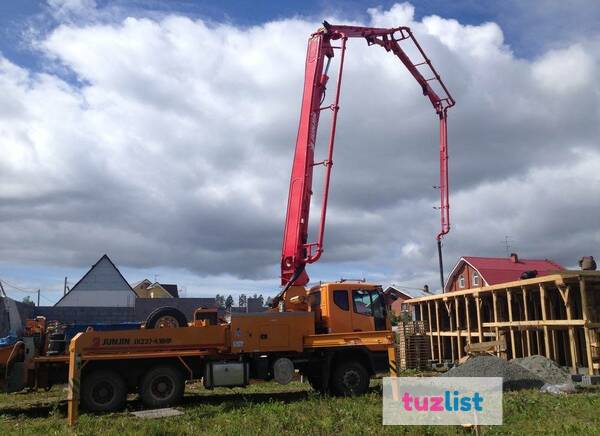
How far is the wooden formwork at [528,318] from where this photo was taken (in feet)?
58.3

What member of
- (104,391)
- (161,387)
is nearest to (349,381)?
(161,387)

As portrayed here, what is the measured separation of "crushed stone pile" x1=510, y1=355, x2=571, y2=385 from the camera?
1691 cm

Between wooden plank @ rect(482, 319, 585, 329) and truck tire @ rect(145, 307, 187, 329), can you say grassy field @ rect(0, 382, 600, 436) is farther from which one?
wooden plank @ rect(482, 319, 585, 329)

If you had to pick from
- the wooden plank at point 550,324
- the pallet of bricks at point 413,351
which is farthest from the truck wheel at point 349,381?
the pallet of bricks at point 413,351

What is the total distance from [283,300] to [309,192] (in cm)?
315

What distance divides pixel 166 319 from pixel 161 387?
5.66 feet

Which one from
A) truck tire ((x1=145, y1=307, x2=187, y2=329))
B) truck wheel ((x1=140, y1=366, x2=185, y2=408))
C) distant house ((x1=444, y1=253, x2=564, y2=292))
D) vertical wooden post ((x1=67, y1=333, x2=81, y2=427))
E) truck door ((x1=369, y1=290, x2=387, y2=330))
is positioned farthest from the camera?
distant house ((x1=444, y1=253, x2=564, y2=292))

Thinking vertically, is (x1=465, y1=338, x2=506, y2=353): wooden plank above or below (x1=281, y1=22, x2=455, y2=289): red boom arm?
below

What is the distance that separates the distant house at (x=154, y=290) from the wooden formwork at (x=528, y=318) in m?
47.9

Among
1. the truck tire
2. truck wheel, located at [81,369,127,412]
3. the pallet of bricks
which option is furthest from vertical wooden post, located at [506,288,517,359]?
truck wheel, located at [81,369,127,412]

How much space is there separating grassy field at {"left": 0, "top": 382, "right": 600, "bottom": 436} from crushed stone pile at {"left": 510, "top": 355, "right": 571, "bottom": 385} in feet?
8.71

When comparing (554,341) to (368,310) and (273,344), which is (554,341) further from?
(273,344)

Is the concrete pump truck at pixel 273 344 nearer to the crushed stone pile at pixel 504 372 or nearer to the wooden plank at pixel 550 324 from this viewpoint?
the crushed stone pile at pixel 504 372

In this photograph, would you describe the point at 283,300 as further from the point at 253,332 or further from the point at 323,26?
the point at 323,26
